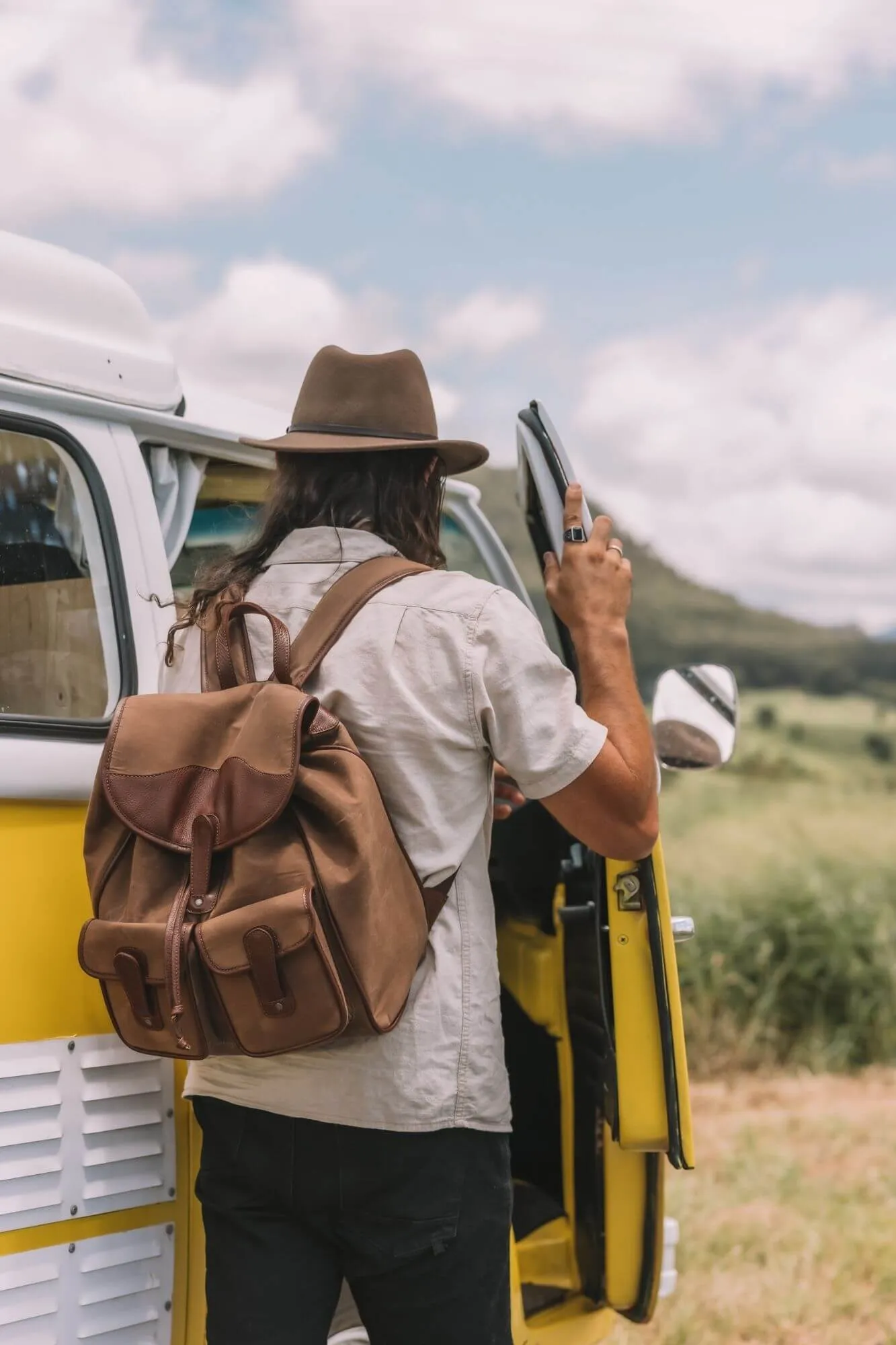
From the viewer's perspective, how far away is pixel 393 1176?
181 cm

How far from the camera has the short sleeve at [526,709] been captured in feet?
6.13

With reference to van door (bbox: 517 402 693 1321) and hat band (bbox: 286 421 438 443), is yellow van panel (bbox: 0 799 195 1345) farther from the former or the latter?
van door (bbox: 517 402 693 1321)

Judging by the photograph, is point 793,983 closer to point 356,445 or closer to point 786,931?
point 786,931

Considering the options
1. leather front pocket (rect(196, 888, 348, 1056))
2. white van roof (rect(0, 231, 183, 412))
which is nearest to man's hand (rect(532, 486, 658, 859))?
leather front pocket (rect(196, 888, 348, 1056))

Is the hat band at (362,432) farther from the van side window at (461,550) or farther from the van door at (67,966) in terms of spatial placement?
the van side window at (461,550)

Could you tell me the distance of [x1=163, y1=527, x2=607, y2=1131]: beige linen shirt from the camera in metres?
1.83

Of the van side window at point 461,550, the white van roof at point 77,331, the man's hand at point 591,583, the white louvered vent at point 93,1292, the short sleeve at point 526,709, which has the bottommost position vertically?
the white louvered vent at point 93,1292

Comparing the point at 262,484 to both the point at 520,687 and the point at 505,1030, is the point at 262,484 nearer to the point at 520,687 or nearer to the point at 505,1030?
the point at 520,687

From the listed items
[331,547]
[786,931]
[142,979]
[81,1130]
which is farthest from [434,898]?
[786,931]

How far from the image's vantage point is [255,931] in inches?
65.8

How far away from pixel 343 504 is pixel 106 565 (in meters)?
0.51

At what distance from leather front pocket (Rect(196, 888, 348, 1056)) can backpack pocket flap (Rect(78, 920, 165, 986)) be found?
65 millimetres

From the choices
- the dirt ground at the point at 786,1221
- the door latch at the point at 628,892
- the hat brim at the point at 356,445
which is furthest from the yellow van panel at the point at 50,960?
the dirt ground at the point at 786,1221

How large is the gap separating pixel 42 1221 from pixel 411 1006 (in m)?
0.63
